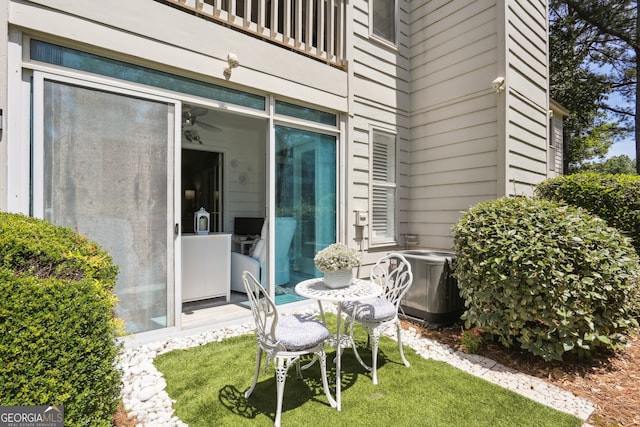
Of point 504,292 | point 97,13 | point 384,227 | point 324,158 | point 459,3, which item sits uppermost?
point 459,3

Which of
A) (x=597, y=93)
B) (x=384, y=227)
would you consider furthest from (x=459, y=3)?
(x=597, y=93)

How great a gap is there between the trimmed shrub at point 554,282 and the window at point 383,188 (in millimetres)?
2101

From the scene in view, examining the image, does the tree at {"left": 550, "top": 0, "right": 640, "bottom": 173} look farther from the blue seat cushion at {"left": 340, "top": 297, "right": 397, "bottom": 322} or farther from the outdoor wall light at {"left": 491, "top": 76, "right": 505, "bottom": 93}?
the blue seat cushion at {"left": 340, "top": 297, "right": 397, "bottom": 322}

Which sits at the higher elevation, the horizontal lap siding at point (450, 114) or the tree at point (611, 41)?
the tree at point (611, 41)

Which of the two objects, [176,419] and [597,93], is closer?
[176,419]

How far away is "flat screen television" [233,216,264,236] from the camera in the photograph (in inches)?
259

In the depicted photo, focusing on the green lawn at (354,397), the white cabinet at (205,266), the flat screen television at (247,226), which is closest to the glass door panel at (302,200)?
the white cabinet at (205,266)

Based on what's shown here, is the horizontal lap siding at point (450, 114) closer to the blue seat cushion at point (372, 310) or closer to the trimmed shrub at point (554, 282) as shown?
the trimmed shrub at point (554, 282)

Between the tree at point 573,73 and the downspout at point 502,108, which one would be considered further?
the tree at point 573,73

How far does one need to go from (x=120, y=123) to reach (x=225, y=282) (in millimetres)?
2530

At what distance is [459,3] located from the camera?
15.7ft

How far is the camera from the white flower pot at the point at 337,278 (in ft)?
8.46

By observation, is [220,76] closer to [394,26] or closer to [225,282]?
[225,282]

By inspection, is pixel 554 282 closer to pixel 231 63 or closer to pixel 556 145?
pixel 231 63
